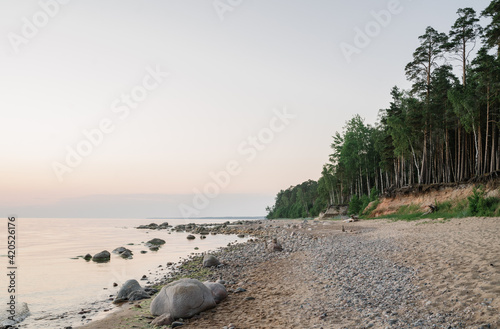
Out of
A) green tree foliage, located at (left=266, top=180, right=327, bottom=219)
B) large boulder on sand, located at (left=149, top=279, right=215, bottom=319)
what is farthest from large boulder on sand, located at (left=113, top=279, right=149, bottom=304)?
green tree foliage, located at (left=266, top=180, right=327, bottom=219)

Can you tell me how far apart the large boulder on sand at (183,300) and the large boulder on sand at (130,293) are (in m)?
2.60

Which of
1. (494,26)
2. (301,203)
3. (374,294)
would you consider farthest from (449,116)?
(301,203)

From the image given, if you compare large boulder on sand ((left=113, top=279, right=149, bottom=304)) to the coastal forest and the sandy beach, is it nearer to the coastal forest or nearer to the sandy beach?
the sandy beach

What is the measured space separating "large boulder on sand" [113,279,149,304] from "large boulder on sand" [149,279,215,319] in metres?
2.60

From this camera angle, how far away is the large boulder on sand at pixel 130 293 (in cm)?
1093

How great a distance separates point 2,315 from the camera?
378 inches

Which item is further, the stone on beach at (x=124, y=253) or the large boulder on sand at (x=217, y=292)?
the stone on beach at (x=124, y=253)

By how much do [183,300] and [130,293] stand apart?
4.07 m

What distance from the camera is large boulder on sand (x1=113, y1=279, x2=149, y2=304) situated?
10.9 metres

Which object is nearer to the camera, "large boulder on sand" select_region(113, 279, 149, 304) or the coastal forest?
"large boulder on sand" select_region(113, 279, 149, 304)

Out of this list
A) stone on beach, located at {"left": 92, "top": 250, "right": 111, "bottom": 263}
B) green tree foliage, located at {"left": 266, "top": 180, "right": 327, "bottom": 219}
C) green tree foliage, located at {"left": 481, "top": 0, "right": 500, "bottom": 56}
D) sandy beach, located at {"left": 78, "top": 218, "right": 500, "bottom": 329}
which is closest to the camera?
sandy beach, located at {"left": 78, "top": 218, "right": 500, "bottom": 329}

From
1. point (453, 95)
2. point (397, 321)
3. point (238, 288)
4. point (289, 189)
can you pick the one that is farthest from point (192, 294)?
point (289, 189)

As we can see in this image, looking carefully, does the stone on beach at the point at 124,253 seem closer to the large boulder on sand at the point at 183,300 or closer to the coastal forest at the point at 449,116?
the large boulder on sand at the point at 183,300

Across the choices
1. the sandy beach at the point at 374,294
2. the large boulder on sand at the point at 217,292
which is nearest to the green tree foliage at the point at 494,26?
the sandy beach at the point at 374,294
